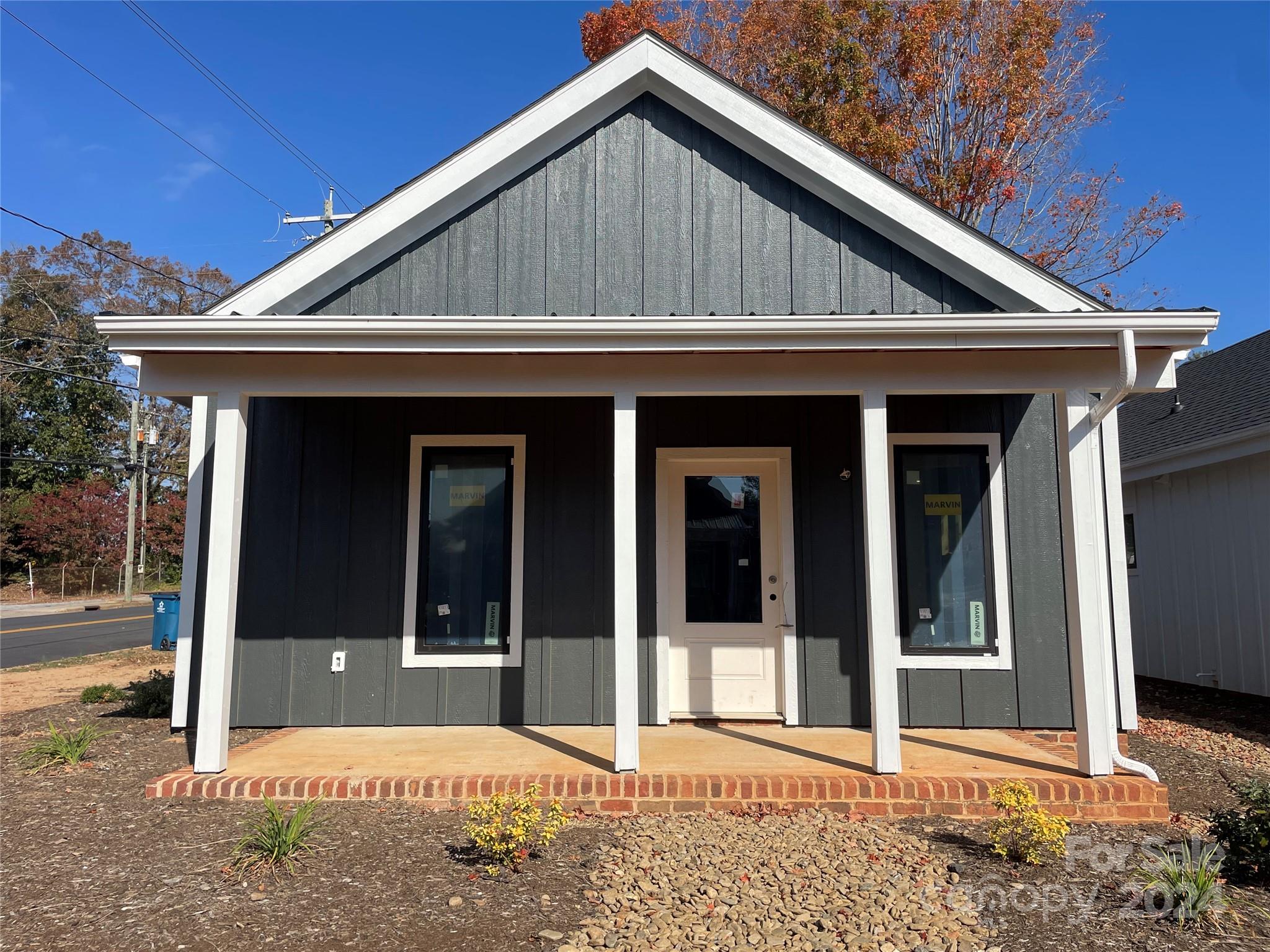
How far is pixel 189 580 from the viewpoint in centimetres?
620

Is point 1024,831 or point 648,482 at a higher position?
point 648,482

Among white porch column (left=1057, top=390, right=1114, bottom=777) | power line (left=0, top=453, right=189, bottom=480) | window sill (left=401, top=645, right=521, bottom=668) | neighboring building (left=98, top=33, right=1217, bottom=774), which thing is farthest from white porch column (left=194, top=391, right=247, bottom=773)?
power line (left=0, top=453, right=189, bottom=480)

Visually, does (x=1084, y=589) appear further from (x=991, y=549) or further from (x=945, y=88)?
(x=945, y=88)

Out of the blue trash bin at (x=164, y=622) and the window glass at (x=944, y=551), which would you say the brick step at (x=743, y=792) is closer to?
the window glass at (x=944, y=551)

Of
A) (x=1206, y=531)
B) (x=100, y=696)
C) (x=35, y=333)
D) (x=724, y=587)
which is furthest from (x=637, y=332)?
(x=35, y=333)

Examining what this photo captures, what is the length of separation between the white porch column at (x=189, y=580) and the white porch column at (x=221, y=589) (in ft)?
4.08

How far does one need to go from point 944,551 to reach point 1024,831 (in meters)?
2.80

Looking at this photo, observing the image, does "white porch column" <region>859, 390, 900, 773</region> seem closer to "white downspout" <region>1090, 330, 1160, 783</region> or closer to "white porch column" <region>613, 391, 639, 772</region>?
"white downspout" <region>1090, 330, 1160, 783</region>

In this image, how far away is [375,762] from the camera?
5176 millimetres

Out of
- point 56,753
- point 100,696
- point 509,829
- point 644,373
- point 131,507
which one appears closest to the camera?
point 509,829

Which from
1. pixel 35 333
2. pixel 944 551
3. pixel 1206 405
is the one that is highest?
pixel 35 333

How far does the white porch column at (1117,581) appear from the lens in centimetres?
608

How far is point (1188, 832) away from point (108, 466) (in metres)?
34.5

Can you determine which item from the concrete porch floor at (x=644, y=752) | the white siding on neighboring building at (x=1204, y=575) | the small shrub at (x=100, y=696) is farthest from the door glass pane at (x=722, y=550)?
the small shrub at (x=100, y=696)
